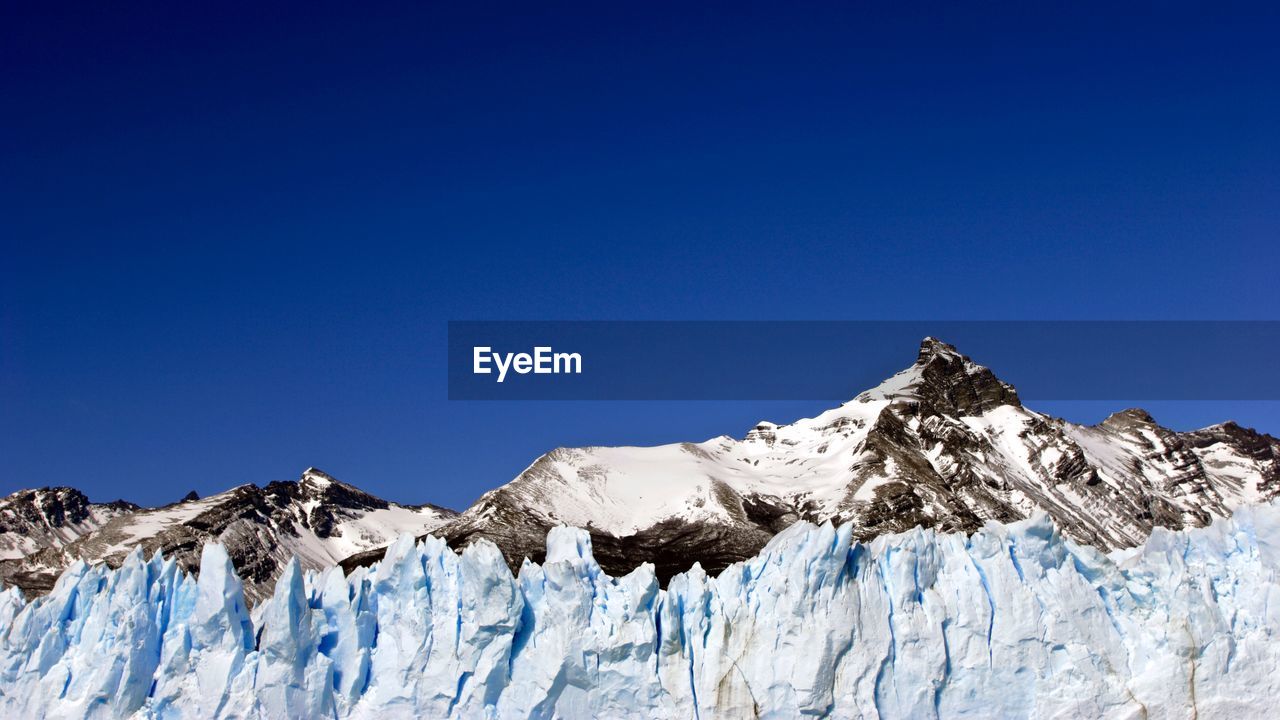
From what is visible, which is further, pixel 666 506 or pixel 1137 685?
pixel 666 506

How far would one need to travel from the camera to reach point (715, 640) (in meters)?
54.6

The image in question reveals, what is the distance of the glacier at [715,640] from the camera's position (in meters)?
52.9

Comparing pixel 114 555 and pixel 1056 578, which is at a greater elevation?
pixel 114 555

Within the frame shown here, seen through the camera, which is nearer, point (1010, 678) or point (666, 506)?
point (1010, 678)

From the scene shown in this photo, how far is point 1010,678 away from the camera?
5319 centimetres

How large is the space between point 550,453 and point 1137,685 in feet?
460

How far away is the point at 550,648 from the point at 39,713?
1880 cm

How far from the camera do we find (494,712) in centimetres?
5344

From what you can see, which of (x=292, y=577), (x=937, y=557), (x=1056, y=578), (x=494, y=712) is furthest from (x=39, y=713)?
(x=1056, y=578)

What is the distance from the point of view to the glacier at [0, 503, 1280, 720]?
52938 millimetres

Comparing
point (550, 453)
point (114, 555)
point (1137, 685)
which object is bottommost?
point (1137, 685)

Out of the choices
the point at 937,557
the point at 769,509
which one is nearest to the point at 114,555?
the point at 769,509

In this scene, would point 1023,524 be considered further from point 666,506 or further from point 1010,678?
point 666,506

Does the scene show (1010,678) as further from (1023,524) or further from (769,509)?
(769,509)
